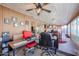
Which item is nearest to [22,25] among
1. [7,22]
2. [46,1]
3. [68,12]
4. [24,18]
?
[24,18]

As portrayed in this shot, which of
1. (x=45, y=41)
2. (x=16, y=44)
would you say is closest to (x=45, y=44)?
(x=45, y=41)

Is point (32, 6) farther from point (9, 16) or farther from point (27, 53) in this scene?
point (27, 53)

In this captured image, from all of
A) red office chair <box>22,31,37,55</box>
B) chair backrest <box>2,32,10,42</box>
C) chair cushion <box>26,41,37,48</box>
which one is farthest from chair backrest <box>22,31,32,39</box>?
chair backrest <box>2,32,10,42</box>

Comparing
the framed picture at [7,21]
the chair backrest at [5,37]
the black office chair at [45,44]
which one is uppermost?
the framed picture at [7,21]

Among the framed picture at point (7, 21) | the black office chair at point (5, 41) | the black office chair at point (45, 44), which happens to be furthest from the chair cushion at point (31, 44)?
the framed picture at point (7, 21)

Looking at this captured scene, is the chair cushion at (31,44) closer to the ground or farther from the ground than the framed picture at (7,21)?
closer to the ground

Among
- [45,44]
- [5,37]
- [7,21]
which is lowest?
[45,44]

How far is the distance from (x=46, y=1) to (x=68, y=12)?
1.51ft

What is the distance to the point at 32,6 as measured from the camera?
2.10 metres

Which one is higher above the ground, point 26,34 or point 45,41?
point 26,34

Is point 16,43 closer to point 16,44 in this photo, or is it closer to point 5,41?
point 16,44

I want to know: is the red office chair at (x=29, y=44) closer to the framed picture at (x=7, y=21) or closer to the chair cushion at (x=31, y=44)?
the chair cushion at (x=31, y=44)

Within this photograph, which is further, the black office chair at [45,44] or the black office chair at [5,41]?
the black office chair at [45,44]

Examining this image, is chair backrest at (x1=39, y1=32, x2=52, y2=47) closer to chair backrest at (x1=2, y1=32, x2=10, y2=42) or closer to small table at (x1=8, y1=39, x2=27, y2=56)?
small table at (x1=8, y1=39, x2=27, y2=56)
